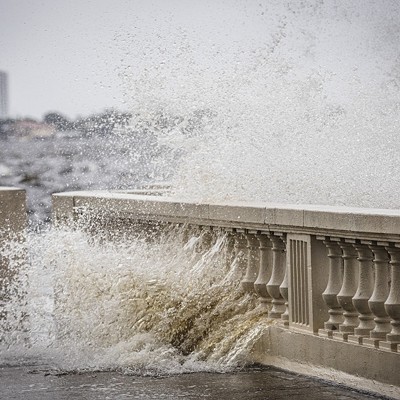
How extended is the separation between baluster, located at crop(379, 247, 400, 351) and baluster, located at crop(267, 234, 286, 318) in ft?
4.37

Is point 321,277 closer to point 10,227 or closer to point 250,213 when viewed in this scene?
point 250,213

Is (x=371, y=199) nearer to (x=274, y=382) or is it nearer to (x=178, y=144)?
(x=178, y=144)

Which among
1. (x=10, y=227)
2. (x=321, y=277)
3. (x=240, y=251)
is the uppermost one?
(x=10, y=227)

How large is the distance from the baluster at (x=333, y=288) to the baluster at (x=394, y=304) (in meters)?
0.58

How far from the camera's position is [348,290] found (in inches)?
323

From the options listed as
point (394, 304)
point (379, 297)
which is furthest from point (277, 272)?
point (394, 304)

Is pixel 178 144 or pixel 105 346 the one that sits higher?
pixel 178 144

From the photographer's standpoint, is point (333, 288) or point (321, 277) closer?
point (333, 288)

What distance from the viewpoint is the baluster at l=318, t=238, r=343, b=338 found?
27.3 ft

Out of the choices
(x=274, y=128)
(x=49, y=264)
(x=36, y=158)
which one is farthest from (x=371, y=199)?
(x=36, y=158)

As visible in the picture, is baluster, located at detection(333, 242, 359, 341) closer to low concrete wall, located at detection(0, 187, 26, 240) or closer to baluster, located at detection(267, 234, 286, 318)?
baluster, located at detection(267, 234, 286, 318)

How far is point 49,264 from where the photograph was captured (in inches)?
408

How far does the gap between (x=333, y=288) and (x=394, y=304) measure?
703 mm

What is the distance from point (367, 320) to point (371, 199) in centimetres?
297
